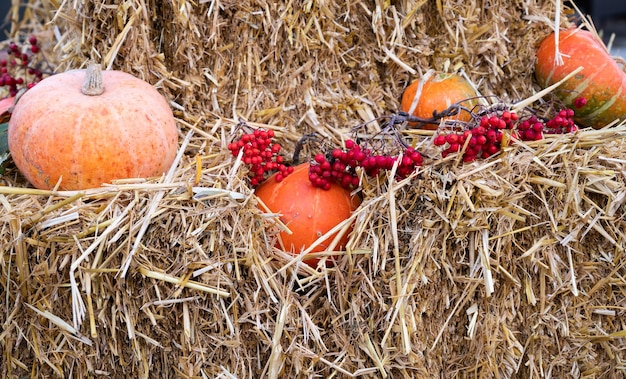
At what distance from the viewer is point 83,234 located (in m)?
1.61

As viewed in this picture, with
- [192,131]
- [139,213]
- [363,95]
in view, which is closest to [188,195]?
[139,213]

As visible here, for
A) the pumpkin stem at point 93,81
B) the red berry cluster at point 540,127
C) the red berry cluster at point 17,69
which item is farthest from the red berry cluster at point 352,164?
the red berry cluster at point 17,69

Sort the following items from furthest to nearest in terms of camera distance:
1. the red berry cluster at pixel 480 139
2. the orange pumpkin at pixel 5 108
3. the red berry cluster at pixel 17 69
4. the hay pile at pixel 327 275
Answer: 1. the red berry cluster at pixel 17 69
2. the orange pumpkin at pixel 5 108
3. the red berry cluster at pixel 480 139
4. the hay pile at pixel 327 275

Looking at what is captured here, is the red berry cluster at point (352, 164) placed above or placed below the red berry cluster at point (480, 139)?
below

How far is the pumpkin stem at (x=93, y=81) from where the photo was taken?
6.00 feet

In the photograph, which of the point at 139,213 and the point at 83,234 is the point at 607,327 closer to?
the point at 139,213

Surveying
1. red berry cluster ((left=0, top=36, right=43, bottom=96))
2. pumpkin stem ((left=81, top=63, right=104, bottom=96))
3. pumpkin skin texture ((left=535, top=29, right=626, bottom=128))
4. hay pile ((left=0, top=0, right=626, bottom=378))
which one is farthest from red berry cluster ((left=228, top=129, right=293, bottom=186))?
pumpkin skin texture ((left=535, top=29, right=626, bottom=128))

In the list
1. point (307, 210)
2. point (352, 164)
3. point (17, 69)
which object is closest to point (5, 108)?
point (17, 69)

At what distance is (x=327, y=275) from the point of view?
178 cm

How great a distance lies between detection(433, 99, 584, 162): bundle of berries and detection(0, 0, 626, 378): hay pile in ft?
0.16

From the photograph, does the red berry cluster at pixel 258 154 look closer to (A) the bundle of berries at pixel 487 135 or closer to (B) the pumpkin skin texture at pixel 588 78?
(A) the bundle of berries at pixel 487 135

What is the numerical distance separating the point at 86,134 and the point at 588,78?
1.80m

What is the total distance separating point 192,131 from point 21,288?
78 cm

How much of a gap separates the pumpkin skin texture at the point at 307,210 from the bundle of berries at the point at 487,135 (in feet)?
1.19
